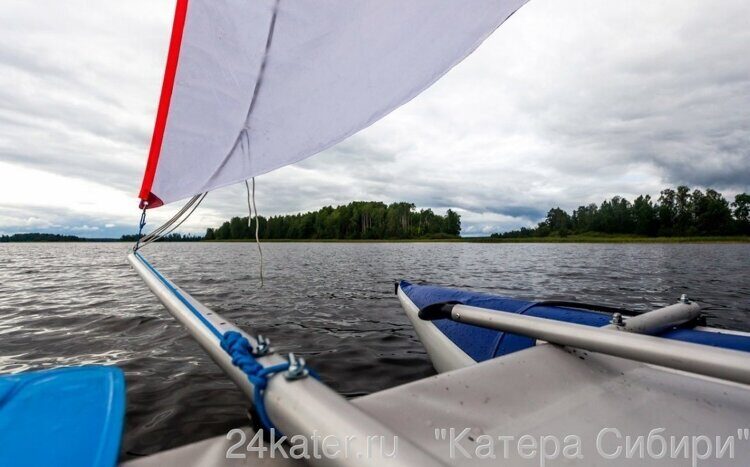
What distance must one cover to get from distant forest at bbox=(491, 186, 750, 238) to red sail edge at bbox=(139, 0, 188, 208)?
119m

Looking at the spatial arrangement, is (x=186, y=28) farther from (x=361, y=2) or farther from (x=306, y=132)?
(x=361, y=2)

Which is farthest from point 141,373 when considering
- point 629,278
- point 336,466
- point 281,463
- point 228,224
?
point 228,224

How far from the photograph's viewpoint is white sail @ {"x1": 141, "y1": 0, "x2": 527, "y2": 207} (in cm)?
177

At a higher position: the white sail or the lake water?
the white sail

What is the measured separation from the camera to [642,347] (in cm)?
157

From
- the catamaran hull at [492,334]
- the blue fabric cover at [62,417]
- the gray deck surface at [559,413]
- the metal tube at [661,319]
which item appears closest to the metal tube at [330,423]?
the gray deck surface at [559,413]

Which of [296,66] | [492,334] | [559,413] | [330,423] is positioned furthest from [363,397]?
[492,334]

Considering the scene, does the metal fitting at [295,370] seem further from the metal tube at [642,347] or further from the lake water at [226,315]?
the lake water at [226,315]

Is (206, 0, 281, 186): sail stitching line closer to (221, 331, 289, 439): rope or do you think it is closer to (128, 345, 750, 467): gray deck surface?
(221, 331, 289, 439): rope

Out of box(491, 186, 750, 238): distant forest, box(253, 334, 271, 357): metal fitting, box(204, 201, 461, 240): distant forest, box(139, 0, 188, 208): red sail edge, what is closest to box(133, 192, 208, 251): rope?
box(139, 0, 188, 208): red sail edge

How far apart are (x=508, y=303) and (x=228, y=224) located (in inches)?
2159

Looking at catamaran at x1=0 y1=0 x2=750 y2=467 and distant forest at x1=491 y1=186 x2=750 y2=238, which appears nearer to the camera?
catamaran at x1=0 y1=0 x2=750 y2=467

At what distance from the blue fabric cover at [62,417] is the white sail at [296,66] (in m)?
1.44

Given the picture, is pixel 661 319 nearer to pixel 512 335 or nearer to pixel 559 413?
pixel 512 335
